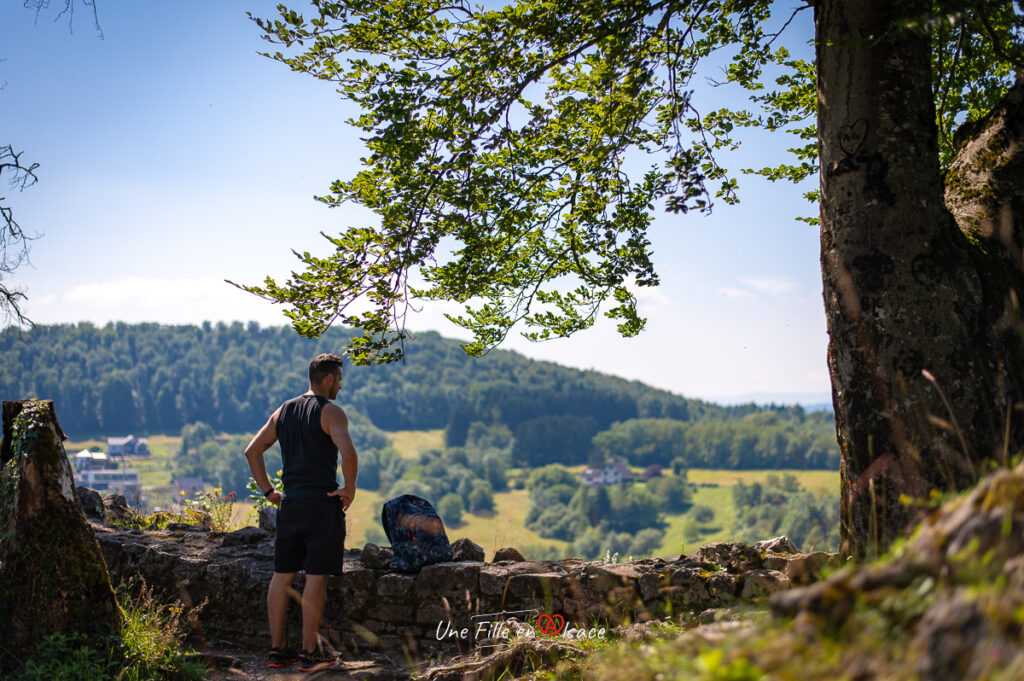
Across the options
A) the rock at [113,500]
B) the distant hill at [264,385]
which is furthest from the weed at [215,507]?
the distant hill at [264,385]

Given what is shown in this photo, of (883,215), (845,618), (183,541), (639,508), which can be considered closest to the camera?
(845,618)

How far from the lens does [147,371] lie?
146 meters

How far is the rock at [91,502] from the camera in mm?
8484

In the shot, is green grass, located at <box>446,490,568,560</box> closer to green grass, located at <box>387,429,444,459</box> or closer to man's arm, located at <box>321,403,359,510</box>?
green grass, located at <box>387,429,444,459</box>

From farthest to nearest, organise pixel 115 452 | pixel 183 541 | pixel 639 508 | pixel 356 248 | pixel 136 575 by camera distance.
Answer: pixel 115 452, pixel 639 508, pixel 183 541, pixel 136 575, pixel 356 248

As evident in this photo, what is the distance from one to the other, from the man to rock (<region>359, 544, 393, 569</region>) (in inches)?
42.0

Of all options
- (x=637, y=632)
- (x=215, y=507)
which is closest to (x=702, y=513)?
(x=215, y=507)

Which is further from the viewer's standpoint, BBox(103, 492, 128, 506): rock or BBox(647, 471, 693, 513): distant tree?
BBox(647, 471, 693, 513): distant tree

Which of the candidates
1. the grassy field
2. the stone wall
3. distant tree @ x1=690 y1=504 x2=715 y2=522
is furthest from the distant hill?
the stone wall

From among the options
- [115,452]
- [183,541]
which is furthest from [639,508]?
[183,541]

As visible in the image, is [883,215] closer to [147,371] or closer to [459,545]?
[459,545]

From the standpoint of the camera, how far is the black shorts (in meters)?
4.88

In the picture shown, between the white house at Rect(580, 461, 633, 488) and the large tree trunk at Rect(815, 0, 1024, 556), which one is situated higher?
the large tree trunk at Rect(815, 0, 1024, 556)

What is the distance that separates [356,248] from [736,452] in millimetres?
122646
